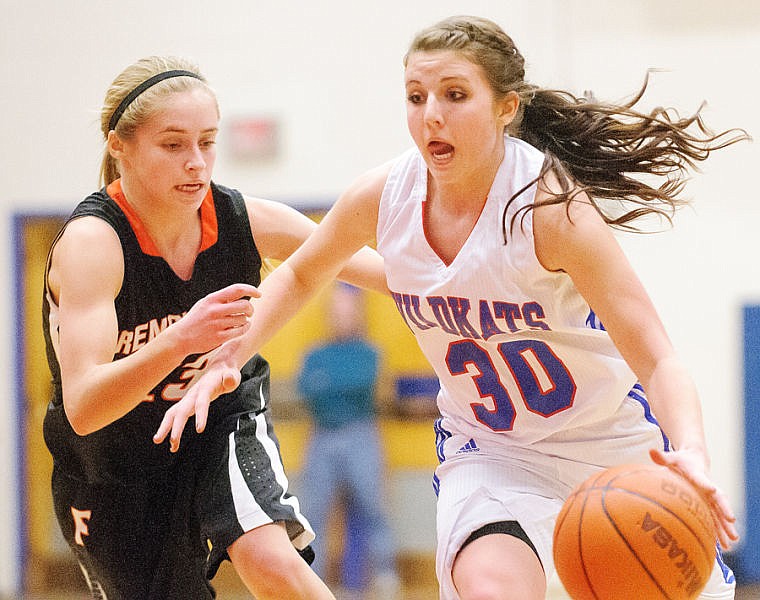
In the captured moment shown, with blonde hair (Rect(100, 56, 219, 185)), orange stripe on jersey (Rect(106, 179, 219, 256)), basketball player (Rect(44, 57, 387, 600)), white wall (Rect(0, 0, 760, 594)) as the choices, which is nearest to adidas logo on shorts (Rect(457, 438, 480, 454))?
basketball player (Rect(44, 57, 387, 600))

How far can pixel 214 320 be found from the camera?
7.77 feet

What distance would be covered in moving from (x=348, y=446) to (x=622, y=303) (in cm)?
325

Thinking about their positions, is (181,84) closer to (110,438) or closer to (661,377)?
(110,438)

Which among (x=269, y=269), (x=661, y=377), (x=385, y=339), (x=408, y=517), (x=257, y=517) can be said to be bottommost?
(x=408, y=517)

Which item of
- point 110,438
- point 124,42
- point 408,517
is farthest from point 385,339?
point 110,438

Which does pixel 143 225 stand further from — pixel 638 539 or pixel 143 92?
pixel 638 539

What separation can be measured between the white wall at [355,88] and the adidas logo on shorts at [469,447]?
3094 millimetres

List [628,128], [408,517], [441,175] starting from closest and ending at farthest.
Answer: [441,175] < [628,128] < [408,517]

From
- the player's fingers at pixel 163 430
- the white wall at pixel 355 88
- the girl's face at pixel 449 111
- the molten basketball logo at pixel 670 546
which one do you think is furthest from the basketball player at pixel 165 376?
the white wall at pixel 355 88

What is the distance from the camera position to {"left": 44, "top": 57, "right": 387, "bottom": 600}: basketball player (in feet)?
8.58

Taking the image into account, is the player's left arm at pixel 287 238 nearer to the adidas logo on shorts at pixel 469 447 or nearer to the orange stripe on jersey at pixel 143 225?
the orange stripe on jersey at pixel 143 225

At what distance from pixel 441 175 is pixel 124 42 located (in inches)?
152

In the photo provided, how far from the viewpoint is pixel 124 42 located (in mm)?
5828

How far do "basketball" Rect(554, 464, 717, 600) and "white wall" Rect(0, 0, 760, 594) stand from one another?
3576 mm
